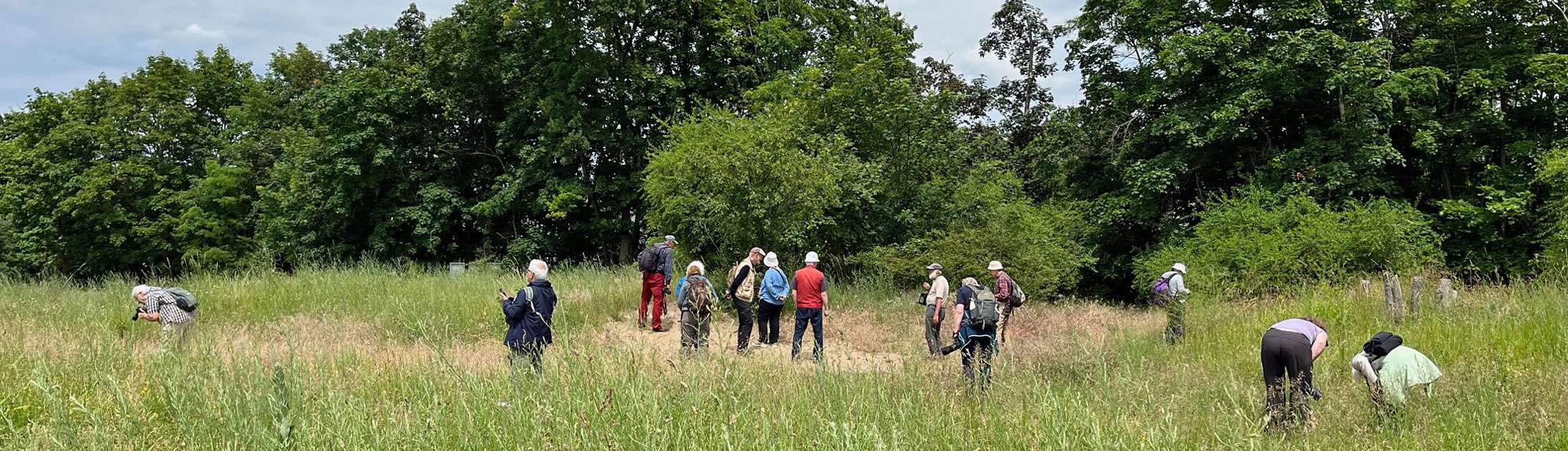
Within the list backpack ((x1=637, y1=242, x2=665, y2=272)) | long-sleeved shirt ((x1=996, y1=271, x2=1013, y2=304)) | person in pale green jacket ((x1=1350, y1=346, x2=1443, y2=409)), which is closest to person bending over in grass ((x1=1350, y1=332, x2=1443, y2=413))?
person in pale green jacket ((x1=1350, y1=346, x2=1443, y2=409))

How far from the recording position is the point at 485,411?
4.00m

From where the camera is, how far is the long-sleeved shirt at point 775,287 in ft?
34.6

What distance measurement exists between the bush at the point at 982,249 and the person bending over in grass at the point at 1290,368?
1007cm

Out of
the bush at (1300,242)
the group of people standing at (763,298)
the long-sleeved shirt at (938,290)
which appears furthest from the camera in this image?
the bush at (1300,242)

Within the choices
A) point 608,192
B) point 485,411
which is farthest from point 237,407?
point 608,192

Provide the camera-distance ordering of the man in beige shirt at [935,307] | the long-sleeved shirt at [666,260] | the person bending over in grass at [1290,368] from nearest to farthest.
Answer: the person bending over in grass at [1290,368]
the man in beige shirt at [935,307]
the long-sleeved shirt at [666,260]

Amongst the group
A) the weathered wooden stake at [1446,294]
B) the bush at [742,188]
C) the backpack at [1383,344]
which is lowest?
the weathered wooden stake at [1446,294]

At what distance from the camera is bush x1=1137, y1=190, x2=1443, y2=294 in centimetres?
1697

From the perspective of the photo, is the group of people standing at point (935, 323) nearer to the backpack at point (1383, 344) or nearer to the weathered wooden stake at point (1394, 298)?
the backpack at point (1383, 344)

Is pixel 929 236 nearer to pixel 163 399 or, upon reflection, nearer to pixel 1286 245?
pixel 1286 245

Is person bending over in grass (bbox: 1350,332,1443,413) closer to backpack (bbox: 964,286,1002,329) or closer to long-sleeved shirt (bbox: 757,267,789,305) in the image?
backpack (bbox: 964,286,1002,329)

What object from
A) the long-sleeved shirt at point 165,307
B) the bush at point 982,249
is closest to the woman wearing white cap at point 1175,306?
the bush at point 982,249

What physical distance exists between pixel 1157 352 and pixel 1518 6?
64.2 ft

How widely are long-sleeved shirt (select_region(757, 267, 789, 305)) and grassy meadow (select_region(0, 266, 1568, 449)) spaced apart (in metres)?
1.62
